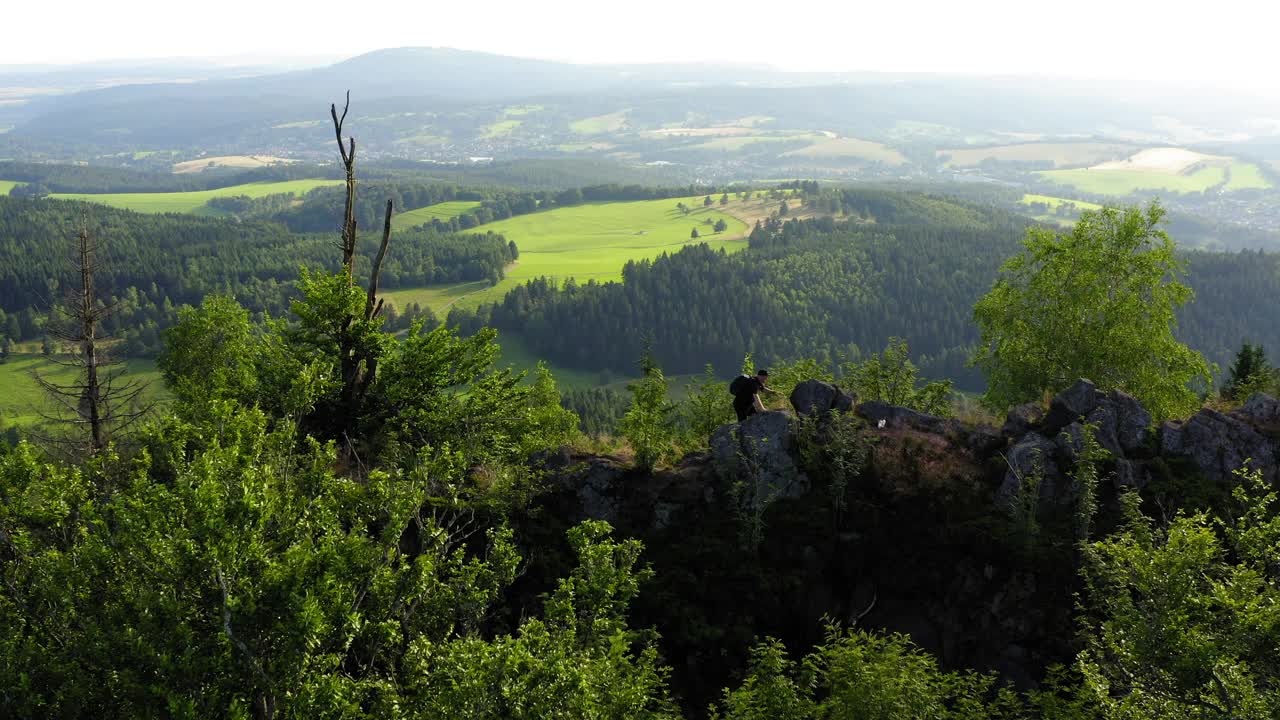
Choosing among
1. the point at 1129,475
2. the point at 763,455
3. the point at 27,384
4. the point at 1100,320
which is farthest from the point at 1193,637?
the point at 27,384

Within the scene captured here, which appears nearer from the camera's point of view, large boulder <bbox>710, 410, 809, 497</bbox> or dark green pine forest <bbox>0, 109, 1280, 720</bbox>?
dark green pine forest <bbox>0, 109, 1280, 720</bbox>

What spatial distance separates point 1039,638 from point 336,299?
24094 mm

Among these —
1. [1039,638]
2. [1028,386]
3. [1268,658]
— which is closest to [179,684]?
[1268,658]

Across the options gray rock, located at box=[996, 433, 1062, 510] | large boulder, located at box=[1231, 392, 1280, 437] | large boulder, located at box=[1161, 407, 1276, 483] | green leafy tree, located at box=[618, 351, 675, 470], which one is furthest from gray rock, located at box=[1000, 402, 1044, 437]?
green leafy tree, located at box=[618, 351, 675, 470]

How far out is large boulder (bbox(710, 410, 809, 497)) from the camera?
26.5 metres

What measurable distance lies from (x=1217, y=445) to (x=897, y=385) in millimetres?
11263

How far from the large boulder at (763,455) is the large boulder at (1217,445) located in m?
11.3

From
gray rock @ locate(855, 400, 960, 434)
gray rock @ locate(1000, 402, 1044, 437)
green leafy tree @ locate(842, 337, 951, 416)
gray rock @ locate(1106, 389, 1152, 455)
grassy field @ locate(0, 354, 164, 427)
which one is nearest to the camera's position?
gray rock @ locate(1106, 389, 1152, 455)

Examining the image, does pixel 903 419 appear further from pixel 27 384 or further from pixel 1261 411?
pixel 27 384

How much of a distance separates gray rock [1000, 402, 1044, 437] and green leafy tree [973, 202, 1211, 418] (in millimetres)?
9683

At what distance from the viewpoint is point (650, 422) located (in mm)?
29656

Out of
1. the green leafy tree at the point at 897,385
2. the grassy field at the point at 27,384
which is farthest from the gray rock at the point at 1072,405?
the grassy field at the point at 27,384

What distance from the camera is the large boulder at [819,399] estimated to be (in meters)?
28.1

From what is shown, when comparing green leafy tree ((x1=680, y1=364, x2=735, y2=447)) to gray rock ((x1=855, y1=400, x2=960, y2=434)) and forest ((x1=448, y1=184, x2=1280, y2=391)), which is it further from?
forest ((x1=448, y1=184, x2=1280, y2=391))
